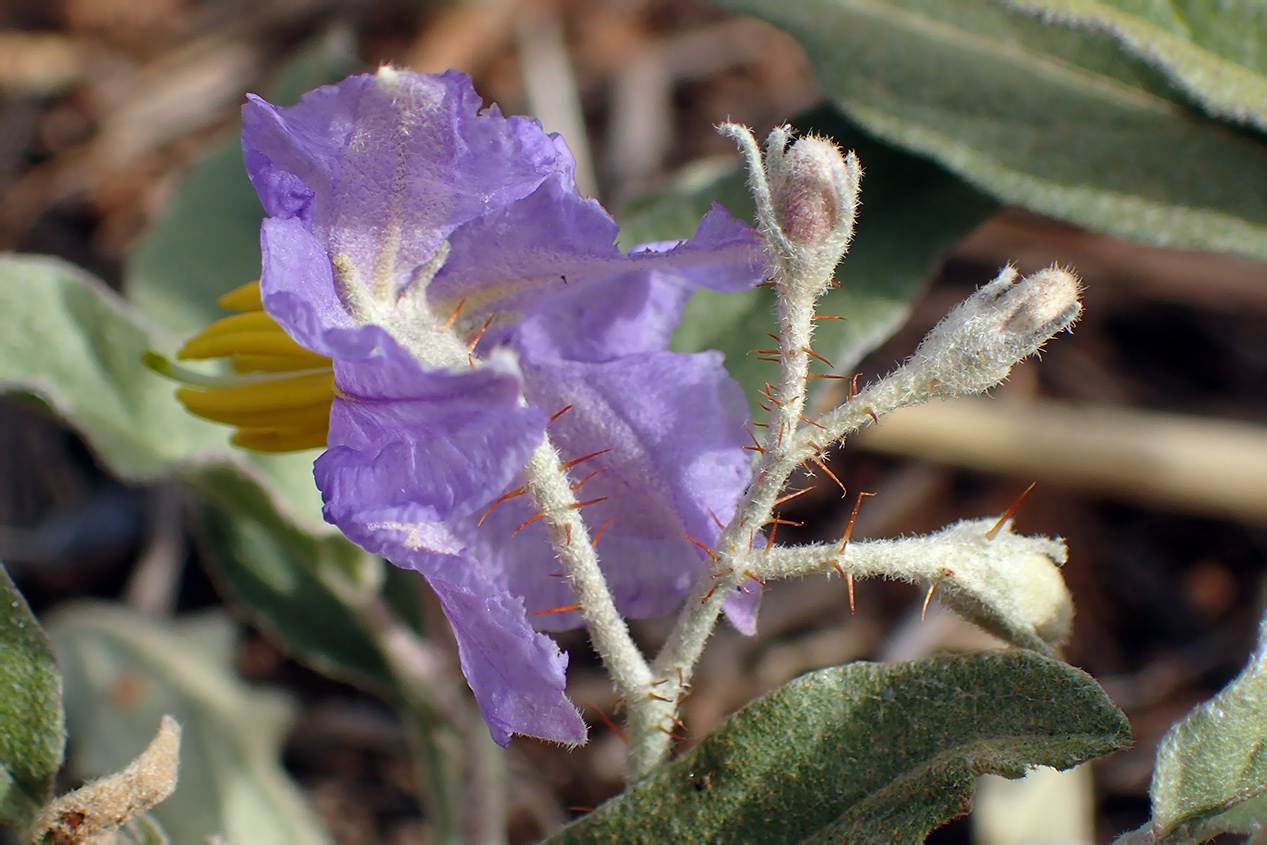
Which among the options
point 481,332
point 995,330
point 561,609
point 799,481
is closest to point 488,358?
point 481,332

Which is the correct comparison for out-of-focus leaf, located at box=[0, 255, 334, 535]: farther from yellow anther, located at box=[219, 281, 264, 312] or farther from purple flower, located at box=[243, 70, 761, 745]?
purple flower, located at box=[243, 70, 761, 745]

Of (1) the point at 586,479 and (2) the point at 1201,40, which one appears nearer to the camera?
(1) the point at 586,479

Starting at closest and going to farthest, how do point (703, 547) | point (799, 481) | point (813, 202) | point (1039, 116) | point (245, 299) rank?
point (813, 202) < point (703, 547) < point (245, 299) < point (1039, 116) < point (799, 481)

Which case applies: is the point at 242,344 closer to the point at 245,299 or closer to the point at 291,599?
the point at 245,299

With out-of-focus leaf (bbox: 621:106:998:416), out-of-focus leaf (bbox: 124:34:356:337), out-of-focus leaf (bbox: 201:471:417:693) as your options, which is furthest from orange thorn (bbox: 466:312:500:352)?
out-of-focus leaf (bbox: 124:34:356:337)

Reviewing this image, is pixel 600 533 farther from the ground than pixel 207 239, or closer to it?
farther from the ground

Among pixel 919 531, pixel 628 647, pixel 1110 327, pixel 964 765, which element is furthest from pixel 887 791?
pixel 1110 327
